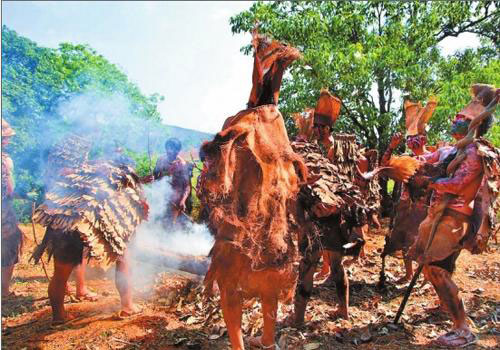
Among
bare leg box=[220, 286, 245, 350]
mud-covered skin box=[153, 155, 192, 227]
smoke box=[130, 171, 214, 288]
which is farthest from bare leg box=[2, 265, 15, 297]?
bare leg box=[220, 286, 245, 350]

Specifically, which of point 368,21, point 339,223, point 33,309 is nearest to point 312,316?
point 339,223

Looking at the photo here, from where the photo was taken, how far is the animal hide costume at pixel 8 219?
15.8ft

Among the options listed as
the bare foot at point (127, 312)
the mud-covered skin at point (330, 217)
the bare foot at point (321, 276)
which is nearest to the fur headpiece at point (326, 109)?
the mud-covered skin at point (330, 217)

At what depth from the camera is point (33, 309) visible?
16.5 ft

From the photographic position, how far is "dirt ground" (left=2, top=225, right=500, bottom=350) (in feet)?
13.3

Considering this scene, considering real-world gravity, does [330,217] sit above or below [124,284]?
above

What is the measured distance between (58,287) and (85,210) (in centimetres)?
96

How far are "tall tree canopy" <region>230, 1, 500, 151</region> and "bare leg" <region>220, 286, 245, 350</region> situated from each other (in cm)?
723

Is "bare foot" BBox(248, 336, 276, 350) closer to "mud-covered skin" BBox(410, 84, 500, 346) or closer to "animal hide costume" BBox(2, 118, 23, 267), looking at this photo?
"mud-covered skin" BBox(410, 84, 500, 346)

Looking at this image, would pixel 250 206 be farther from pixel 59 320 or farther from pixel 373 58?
pixel 373 58

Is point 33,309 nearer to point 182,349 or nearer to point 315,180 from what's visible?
point 182,349

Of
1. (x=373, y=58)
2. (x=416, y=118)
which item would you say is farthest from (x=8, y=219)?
(x=373, y=58)

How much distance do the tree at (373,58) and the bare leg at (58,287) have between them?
6824 millimetres

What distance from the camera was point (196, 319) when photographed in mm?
4594
